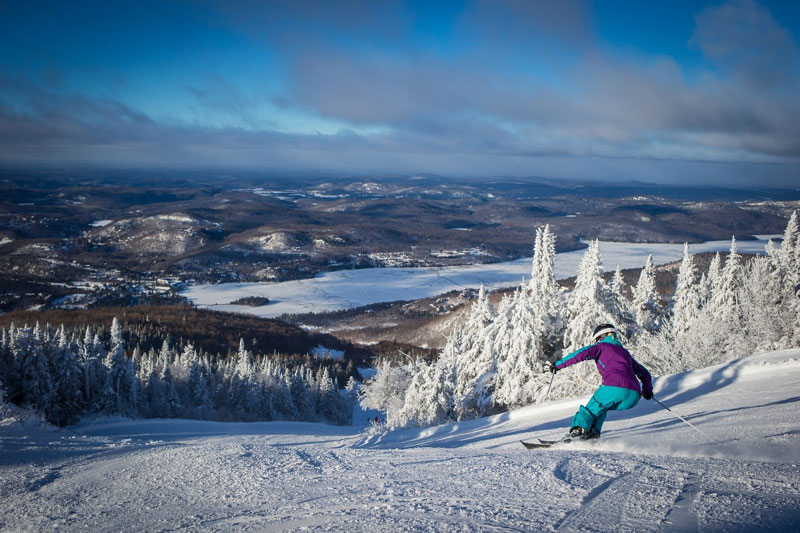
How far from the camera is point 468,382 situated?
2541cm

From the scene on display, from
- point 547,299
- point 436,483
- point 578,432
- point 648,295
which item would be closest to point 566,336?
point 547,299

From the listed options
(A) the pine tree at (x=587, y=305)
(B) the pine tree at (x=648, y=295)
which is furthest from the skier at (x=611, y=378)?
(B) the pine tree at (x=648, y=295)

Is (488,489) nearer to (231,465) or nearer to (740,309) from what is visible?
(231,465)

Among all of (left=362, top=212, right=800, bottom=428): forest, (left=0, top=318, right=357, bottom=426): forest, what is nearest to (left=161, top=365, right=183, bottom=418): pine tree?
(left=0, top=318, right=357, bottom=426): forest

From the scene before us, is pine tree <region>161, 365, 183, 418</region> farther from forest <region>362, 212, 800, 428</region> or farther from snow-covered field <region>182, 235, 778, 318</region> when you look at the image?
snow-covered field <region>182, 235, 778, 318</region>

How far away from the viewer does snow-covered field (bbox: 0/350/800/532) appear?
4.80 metres

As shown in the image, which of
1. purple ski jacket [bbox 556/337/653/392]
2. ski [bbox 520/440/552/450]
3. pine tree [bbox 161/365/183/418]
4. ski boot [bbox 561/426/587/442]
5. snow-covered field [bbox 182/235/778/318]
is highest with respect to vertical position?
purple ski jacket [bbox 556/337/653/392]

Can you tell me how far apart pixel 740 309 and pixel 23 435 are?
33.1 metres

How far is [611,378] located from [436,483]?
327 cm

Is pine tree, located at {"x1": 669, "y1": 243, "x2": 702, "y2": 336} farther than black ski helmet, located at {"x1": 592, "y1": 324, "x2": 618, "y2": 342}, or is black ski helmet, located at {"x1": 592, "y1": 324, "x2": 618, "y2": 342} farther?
pine tree, located at {"x1": 669, "y1": 243, "x2": 702, "y2": 336}

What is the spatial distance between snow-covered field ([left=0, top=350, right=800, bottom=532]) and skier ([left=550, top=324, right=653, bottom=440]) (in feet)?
2.15

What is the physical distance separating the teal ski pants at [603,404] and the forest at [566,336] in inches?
438

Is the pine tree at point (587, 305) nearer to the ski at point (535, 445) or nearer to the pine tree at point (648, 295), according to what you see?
the ski at point (535, 445)

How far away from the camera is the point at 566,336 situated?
2291cm
